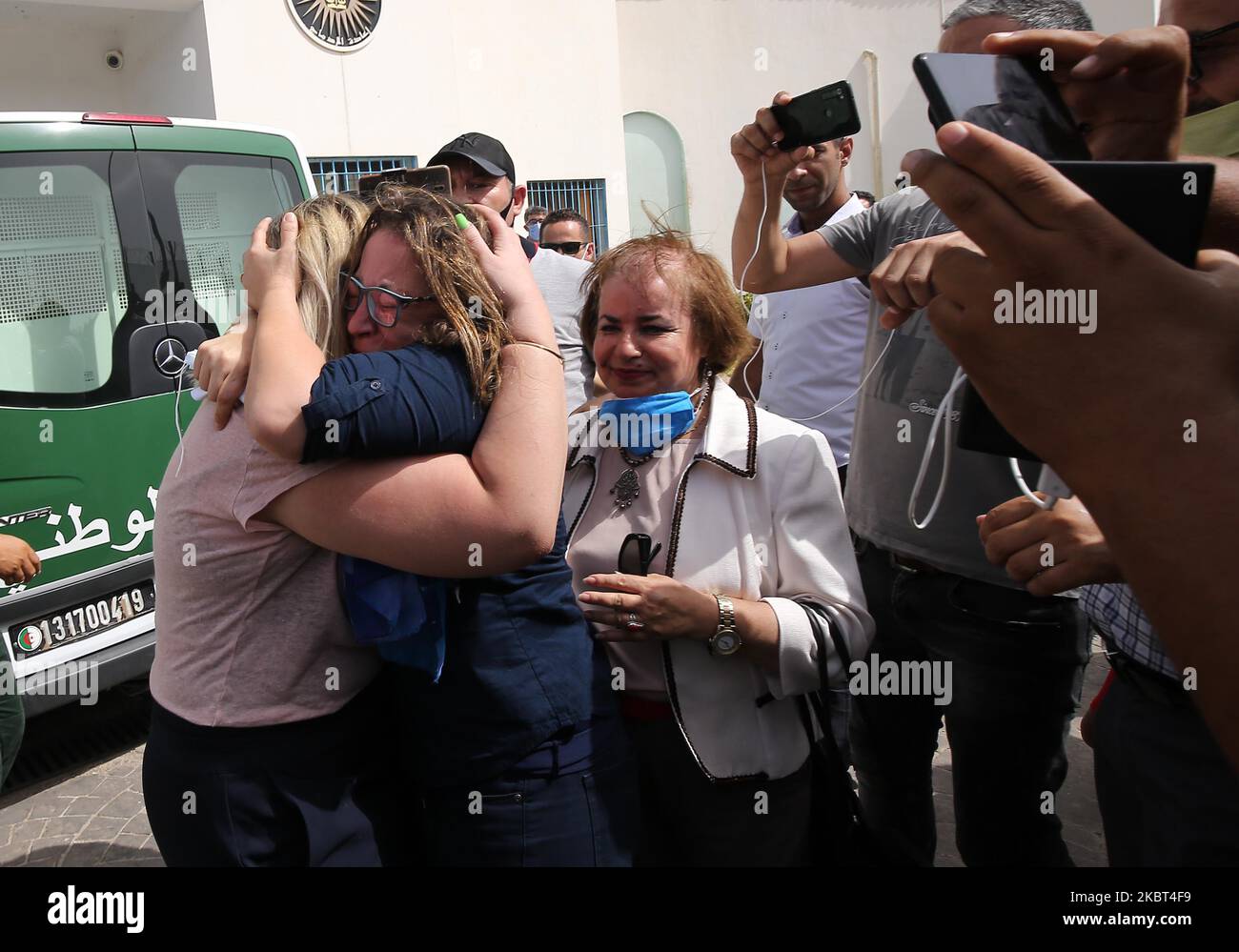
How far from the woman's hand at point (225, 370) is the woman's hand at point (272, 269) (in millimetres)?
54

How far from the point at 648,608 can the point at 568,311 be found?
176 cm

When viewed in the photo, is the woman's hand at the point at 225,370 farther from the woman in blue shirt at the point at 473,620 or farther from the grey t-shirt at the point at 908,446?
the grey t-shirt at the point at 908,446

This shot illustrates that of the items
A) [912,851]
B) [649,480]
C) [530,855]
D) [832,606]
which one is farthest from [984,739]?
[530,855]

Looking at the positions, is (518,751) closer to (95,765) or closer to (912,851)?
(912,851)

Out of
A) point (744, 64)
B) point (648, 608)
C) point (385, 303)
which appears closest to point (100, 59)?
point (744, 64)

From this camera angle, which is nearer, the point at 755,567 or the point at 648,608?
the point at 648,608

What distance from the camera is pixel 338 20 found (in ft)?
33.3

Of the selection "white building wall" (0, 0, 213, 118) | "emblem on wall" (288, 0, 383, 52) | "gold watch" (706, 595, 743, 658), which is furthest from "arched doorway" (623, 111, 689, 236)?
"gold watch" (706, 595, 743, 658)

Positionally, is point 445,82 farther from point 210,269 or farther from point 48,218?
point 48,218

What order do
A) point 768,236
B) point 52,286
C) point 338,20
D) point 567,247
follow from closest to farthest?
point 768,236 < point 52,286 < point 567,247 < point 338,20

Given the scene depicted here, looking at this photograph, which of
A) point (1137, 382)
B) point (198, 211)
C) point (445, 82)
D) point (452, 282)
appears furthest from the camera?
point (445, 82)

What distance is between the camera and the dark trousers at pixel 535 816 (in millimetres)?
1471

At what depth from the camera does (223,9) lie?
30.7 feet

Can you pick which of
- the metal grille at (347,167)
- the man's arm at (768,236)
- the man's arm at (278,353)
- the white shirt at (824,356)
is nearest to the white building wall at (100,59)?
the metal grille at (347,167)
